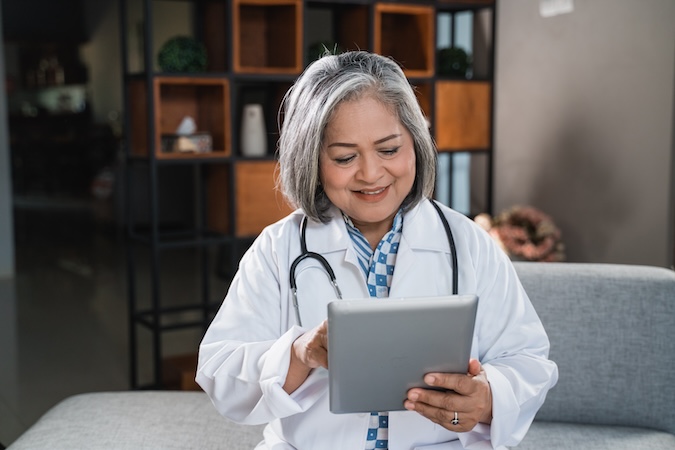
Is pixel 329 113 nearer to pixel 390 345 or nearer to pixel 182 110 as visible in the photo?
pixel 390 345

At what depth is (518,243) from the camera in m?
3.60

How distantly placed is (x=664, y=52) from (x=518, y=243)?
1.03 meters

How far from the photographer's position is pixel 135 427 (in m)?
1.93

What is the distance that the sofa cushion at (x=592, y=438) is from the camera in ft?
6.17

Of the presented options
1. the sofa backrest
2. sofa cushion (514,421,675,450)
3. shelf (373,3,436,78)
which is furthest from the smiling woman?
shelf (373,3,436,78)

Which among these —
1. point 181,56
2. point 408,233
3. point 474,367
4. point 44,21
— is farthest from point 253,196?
point 44,21

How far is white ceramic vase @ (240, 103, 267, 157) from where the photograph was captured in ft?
12.2

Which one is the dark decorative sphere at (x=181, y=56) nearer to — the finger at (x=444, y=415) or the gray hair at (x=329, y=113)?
the gray hair at (x=329, y=113)

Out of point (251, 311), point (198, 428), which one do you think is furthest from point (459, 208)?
Answer: point (251, 311)

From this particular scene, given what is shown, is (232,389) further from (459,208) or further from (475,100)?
(459,208)

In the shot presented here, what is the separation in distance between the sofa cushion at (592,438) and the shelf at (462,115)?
2.31 m

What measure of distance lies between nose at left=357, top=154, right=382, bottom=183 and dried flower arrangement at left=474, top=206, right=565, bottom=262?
221 centimetres

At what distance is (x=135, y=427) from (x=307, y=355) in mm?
779

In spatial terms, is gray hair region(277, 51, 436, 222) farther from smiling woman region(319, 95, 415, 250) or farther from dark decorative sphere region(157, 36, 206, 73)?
dark decorative sphere region(157, 36, 206, 73)
